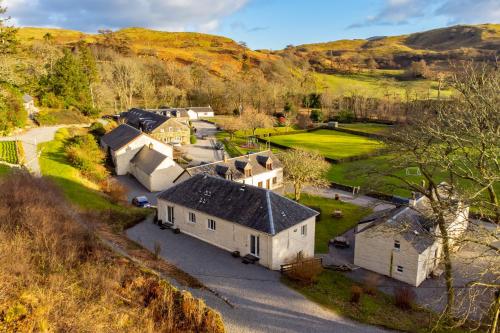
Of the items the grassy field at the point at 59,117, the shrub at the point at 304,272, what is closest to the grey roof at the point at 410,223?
the shrub at the point at 304,272

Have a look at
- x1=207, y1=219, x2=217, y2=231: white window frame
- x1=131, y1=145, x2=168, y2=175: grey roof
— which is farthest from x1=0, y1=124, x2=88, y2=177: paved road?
Answer: x1=207, y1=219, x2=217, y2=231: white window frame

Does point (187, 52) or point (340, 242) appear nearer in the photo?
point (340, 242)

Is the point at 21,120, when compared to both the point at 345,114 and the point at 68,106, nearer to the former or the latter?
the point at 68,106

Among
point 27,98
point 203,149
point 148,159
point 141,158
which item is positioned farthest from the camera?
point 27,98

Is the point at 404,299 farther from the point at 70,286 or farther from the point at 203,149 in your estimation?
the point at 203,149

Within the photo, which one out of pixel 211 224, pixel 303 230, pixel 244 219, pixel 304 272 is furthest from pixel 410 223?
pixel 211 224

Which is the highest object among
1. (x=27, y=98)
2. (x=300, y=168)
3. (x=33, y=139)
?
(x=27, y=98)

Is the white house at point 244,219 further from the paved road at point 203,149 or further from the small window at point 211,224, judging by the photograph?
the paved road at point 203,149

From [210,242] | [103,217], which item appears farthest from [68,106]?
[210,242]

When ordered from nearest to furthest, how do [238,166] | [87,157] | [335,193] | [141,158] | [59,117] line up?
[238,166]
[335,193]
[87,157]
[141,158]
[59,117]
